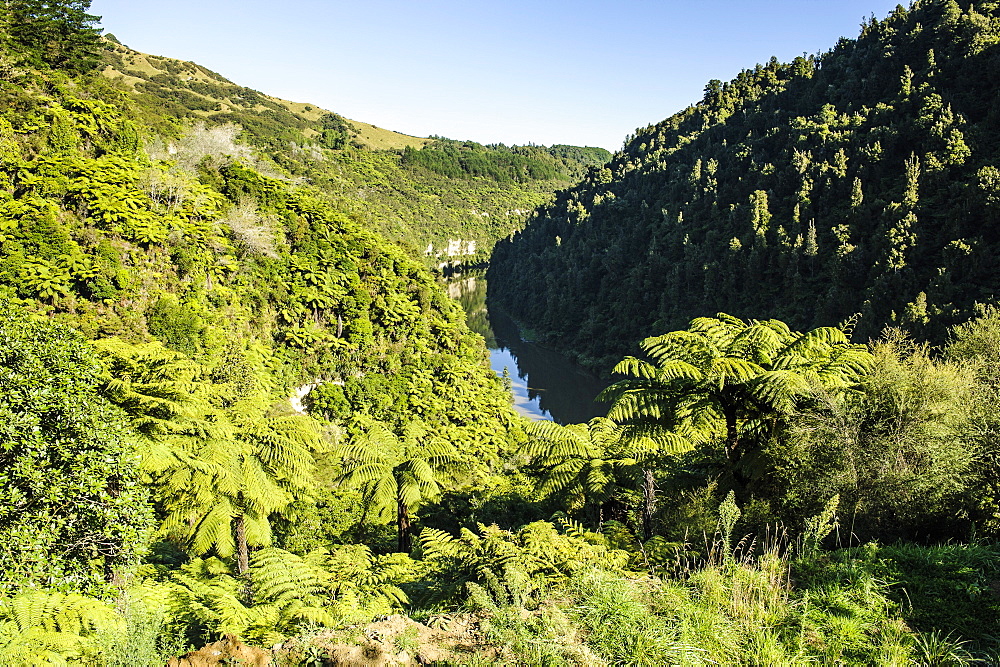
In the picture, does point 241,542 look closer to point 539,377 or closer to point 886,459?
point 886,459

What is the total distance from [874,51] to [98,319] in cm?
6236

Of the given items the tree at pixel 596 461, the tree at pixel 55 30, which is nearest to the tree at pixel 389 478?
the tree at pixel 596 461

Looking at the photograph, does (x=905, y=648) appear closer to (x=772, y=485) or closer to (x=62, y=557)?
(x=772, y=485)

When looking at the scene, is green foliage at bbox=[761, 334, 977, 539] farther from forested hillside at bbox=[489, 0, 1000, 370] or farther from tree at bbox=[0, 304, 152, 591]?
forested hillside at bbox=[489, 0, 1000, 370]

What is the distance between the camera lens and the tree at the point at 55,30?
19234 millimetres

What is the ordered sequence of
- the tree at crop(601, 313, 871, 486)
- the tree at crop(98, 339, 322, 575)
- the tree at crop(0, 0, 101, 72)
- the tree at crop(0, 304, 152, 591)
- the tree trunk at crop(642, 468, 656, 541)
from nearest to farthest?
the tree at crop(0, 304, 152, 591)
the tree at crop(601, 313, 871, 486)
the tree trunk at crop(642, 468, 656, 541)
the tree at crop(98, 339, 322, 575)
the tree at crop(0, 0, 101, 72)

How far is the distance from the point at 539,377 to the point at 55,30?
37855 mm

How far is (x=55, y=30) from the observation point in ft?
64.9

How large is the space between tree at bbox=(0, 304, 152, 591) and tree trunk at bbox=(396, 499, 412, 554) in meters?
4.57

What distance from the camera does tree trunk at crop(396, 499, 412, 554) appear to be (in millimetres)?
9672

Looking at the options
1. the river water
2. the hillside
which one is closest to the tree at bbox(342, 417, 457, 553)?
the river water

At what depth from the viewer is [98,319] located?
12.6 metres

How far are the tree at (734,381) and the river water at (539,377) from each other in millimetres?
17931

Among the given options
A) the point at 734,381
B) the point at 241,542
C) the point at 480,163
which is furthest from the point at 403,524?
the point at 480,163
